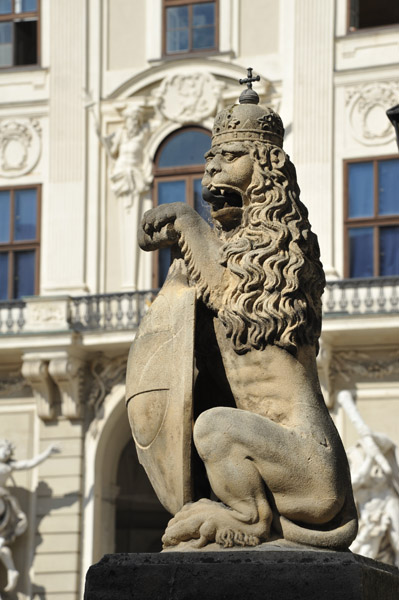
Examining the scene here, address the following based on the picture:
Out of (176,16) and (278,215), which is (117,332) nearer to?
(176,16)

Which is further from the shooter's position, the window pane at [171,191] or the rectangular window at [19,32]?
the rectangular window at [19,32]

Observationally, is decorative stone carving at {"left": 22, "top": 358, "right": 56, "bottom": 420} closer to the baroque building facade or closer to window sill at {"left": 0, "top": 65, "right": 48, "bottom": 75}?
the baroque building facade

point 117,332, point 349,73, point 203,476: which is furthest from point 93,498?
point 203,476

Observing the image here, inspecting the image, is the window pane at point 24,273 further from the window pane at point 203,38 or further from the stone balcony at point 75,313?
the window pane at point 203,38

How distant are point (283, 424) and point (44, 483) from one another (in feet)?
57.9

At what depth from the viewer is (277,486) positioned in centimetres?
613

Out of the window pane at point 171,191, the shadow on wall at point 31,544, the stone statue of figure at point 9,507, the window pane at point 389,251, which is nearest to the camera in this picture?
the window pane at point 389,251

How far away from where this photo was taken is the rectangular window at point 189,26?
79.8 ft

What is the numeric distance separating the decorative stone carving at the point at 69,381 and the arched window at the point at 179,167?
1.71 meters

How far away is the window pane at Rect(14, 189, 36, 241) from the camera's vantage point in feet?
80.4

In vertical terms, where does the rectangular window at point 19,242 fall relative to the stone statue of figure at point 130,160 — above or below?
below

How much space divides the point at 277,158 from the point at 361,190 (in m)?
16.6

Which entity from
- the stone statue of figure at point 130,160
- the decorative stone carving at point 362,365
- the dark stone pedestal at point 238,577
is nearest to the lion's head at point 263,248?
the dark stone pedestal at point 238,577

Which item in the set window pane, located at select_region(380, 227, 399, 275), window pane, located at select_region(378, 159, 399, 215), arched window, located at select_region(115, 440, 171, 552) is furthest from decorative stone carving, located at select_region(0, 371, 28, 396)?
window pane, located at select_region(378, 159, 399, 215)
